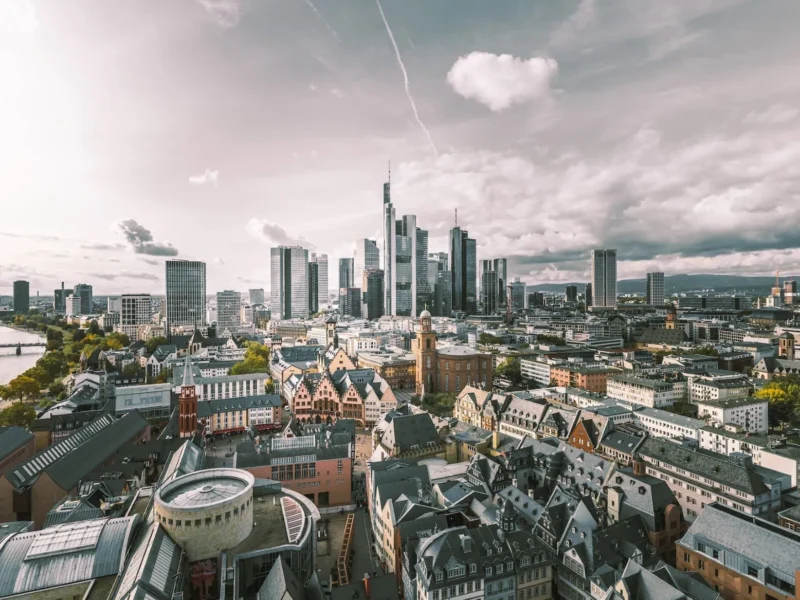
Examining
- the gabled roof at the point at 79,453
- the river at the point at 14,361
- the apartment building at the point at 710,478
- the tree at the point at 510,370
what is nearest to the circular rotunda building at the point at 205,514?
the gabled roof at the point at 79,453

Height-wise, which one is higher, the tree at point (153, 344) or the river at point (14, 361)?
the tree at point (153, 344)

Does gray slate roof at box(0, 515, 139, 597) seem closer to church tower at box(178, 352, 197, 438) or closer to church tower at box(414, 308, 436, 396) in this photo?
church tower at box(178, 352, 197, 438)

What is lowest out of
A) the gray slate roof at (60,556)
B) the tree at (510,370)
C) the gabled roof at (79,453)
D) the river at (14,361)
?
the river at (14,361)

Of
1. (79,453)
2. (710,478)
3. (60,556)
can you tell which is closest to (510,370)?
(710,478)

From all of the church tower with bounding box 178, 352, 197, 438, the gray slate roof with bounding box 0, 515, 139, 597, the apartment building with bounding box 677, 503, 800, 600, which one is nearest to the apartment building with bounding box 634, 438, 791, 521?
the apartment building with bounding box 677, 503, 800, 600

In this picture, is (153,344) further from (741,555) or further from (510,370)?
(741,555)

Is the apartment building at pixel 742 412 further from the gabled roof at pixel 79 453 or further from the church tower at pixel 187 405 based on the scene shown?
the gabled roof at pixel 79 453
